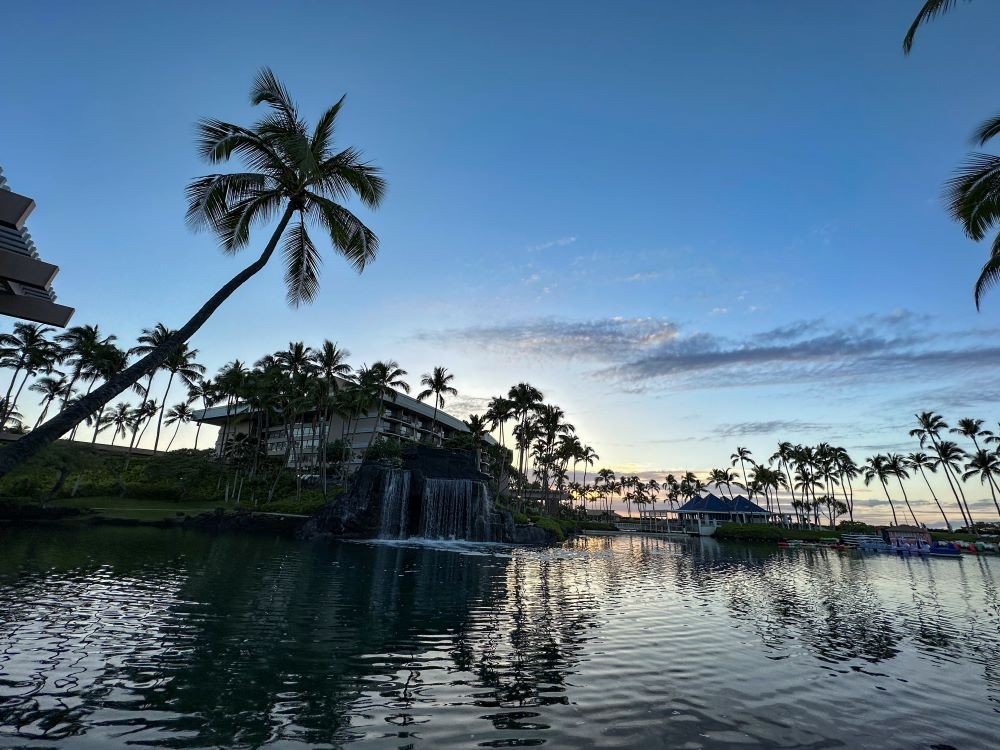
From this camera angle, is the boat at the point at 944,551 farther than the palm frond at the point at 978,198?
Yes

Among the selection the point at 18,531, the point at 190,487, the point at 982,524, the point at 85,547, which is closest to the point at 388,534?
the point at 85,547

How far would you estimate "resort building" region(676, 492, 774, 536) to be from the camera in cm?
8400

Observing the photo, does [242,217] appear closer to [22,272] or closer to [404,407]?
[22,272]

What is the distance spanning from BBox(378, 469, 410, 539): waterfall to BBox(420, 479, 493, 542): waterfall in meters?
1.70

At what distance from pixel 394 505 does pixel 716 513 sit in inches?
2633

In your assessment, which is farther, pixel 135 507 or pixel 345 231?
pixel 135 507

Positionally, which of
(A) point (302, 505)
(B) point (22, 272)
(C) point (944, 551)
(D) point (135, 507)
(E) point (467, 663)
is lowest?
(E) point (467, 663)

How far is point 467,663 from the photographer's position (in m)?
9.46

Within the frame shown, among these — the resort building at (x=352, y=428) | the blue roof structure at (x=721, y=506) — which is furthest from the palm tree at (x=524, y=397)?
the blue roof structure at (x=721, y=506)

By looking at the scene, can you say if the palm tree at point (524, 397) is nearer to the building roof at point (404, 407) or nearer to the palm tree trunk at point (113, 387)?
the building roof at point (404, 407)

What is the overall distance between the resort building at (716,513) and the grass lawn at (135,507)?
74.2 meters

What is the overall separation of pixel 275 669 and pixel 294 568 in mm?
14780

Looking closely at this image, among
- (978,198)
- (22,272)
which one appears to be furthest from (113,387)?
(978,198)

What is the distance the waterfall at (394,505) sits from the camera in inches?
1715
